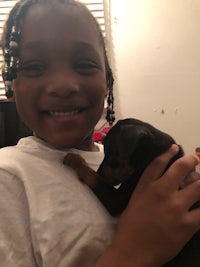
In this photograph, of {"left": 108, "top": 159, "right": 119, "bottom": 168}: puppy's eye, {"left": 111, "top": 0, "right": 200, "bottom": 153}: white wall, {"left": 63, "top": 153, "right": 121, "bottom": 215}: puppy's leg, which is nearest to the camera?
{"left": 63, "top": 153, "right": 121, "bottom": 215}: puppy's leg

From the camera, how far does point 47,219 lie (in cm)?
70

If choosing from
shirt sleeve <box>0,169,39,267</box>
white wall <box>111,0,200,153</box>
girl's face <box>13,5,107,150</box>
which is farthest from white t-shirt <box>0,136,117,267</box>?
white wall <box>111,0,200,153</box>

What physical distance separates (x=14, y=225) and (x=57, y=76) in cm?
35

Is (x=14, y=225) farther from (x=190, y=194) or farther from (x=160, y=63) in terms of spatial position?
(x=160, y=63)

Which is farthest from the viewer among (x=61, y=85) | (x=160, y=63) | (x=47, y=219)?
(x=160, y=63)

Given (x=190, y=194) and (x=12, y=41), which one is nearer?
(x=190, y=194)

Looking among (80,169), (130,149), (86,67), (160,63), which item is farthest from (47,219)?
(160,63)

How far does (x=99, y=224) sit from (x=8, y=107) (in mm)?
1077

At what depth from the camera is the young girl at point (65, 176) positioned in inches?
27.5

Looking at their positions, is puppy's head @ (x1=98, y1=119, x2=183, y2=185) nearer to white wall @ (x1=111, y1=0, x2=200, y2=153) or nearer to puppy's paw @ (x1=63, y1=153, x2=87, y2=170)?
puppy's paw @ (x1=63, y1=153, x2=87, y2=170)

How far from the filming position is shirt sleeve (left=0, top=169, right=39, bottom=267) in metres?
0.69

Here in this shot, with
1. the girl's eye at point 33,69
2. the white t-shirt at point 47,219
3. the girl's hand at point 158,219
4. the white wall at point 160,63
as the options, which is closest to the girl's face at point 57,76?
the girl's eye at point 33,69

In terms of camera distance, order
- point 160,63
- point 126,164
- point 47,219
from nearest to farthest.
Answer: point 47,219
point 126,164
point 160,63

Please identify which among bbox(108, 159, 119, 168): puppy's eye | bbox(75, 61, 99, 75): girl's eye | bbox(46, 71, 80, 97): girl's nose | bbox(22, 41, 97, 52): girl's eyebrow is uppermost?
bbox(22, 41, 97, 52): girl's eyebrow
